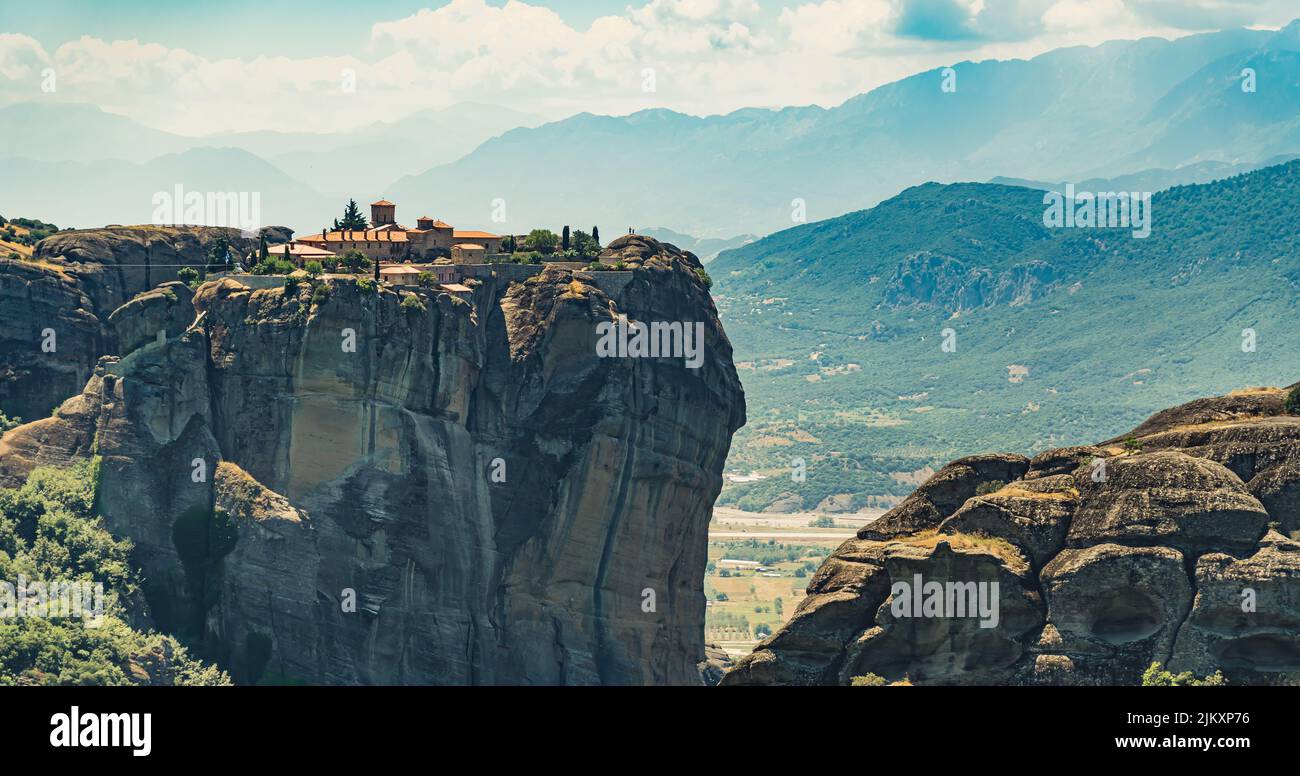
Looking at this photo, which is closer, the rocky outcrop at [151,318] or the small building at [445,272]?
the rocky outcrop at [151,318]

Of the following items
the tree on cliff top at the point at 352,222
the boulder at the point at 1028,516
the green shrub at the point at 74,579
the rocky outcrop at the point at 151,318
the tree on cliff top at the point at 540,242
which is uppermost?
the tree on cliff top at the point at 352,222

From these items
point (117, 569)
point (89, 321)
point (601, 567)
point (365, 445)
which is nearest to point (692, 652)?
point (601, 567)

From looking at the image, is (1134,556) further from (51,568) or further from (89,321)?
(89,321)

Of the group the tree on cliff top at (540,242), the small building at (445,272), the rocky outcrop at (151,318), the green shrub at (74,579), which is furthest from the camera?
the tree on cliff top at (540,242)

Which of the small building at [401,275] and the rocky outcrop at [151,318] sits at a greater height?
the small building at [401,275]

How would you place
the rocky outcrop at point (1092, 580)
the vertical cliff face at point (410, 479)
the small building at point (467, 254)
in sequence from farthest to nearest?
the small building at point (467, 254) → the vertical cliff face at point (410, 479) → the rocky outcrop at point (1092, 580)

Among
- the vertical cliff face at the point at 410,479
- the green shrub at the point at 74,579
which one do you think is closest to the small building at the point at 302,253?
the vertical cliff face at the point at 410,479

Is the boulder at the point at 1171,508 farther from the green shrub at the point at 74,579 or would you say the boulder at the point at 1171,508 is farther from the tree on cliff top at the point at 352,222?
the tree on cliff top at the point at 352,222
